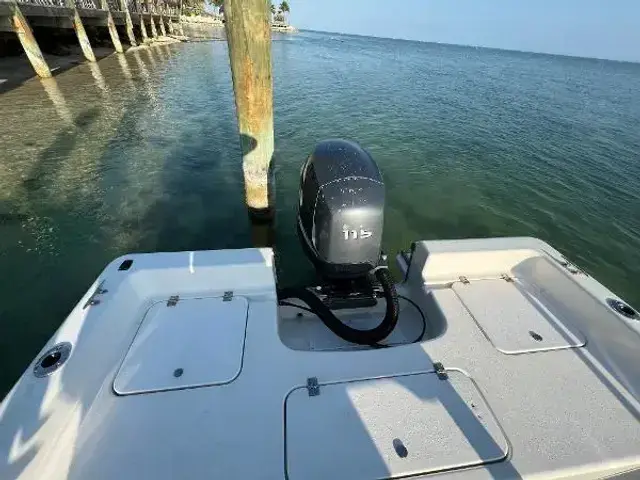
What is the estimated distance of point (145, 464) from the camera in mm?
1343

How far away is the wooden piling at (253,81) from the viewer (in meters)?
3.05

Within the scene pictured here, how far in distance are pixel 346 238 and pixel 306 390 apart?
1094mm

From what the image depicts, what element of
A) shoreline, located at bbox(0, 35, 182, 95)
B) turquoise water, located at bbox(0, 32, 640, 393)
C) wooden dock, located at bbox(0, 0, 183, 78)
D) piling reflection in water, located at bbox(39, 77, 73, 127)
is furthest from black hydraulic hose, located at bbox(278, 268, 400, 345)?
wooden dock, located at bbox(0, 0, 183, 78)

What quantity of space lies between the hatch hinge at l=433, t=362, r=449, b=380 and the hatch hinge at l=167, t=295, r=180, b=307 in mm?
1725

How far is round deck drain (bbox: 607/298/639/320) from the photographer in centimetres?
198

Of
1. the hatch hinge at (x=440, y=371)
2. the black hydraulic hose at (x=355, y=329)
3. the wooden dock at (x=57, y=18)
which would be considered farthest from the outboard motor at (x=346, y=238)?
the wooden dock at (x=57, y=18)

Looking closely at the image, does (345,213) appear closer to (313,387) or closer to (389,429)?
(313,387)

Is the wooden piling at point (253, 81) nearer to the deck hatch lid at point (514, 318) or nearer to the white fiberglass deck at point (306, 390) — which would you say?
the white fiberglass deck at point (306, 390)

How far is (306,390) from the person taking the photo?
166 cm

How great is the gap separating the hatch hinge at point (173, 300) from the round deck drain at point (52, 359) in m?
0.57

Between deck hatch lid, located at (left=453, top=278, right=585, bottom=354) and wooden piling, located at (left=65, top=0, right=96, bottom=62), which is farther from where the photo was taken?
wooden piling, located at (left=65, top=0, right=96, bottom=62)

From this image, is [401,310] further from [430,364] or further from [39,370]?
[39,370]

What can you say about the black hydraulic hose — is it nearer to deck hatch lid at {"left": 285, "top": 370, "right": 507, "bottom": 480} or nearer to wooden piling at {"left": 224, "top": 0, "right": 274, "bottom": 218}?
deck hatch lid at {"left": 285, "top": 370, "right": 507, "bottom": 480}

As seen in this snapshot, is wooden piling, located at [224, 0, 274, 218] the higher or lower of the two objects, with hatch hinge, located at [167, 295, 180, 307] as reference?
higher
